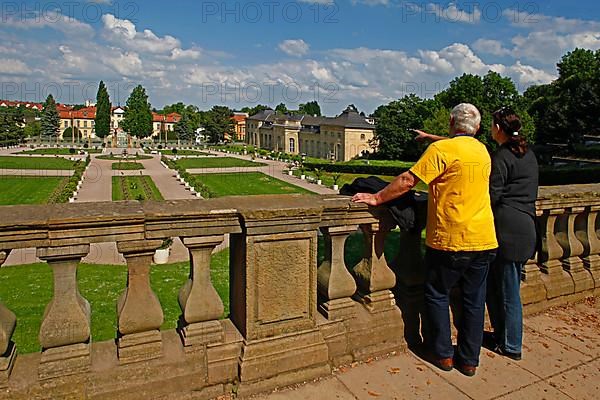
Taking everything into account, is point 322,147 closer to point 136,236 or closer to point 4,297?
point 4,297

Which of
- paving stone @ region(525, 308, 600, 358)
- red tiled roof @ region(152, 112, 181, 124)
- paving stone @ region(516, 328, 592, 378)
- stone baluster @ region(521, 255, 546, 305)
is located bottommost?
paving stone @ region(516, 328, 592, 378)

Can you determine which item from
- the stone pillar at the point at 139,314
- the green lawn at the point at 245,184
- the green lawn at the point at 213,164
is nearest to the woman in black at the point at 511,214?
the stone pillar at the point at 139,314

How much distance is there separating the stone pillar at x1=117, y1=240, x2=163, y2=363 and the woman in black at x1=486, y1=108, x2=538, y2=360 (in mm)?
2419

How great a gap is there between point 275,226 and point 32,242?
4.47 feet

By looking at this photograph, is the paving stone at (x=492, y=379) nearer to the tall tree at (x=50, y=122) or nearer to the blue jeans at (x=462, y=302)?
the blue jeans at (x=462, y=302)

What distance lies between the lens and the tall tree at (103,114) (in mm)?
98438

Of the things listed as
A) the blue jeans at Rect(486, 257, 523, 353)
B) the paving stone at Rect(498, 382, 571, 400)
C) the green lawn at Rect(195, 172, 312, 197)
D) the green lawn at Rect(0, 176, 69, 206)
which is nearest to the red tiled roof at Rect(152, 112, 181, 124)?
the green lawn at Rect(195, 172, 312, 197)

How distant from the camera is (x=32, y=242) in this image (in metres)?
2.50

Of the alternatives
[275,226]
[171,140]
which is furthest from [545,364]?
[171,140]

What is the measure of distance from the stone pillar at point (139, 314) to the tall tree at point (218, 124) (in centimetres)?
11343

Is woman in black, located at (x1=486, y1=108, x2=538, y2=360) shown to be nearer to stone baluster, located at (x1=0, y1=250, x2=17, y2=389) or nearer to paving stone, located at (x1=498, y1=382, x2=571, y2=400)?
paving stone, located at (x1=498, y1=382, x2=571, y2=400)

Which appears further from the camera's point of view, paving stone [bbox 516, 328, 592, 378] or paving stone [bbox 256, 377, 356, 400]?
paving stone [bbox 516, 328, 592, 378]

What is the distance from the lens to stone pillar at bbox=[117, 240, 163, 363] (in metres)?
2.83

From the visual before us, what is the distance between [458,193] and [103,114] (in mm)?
107101
